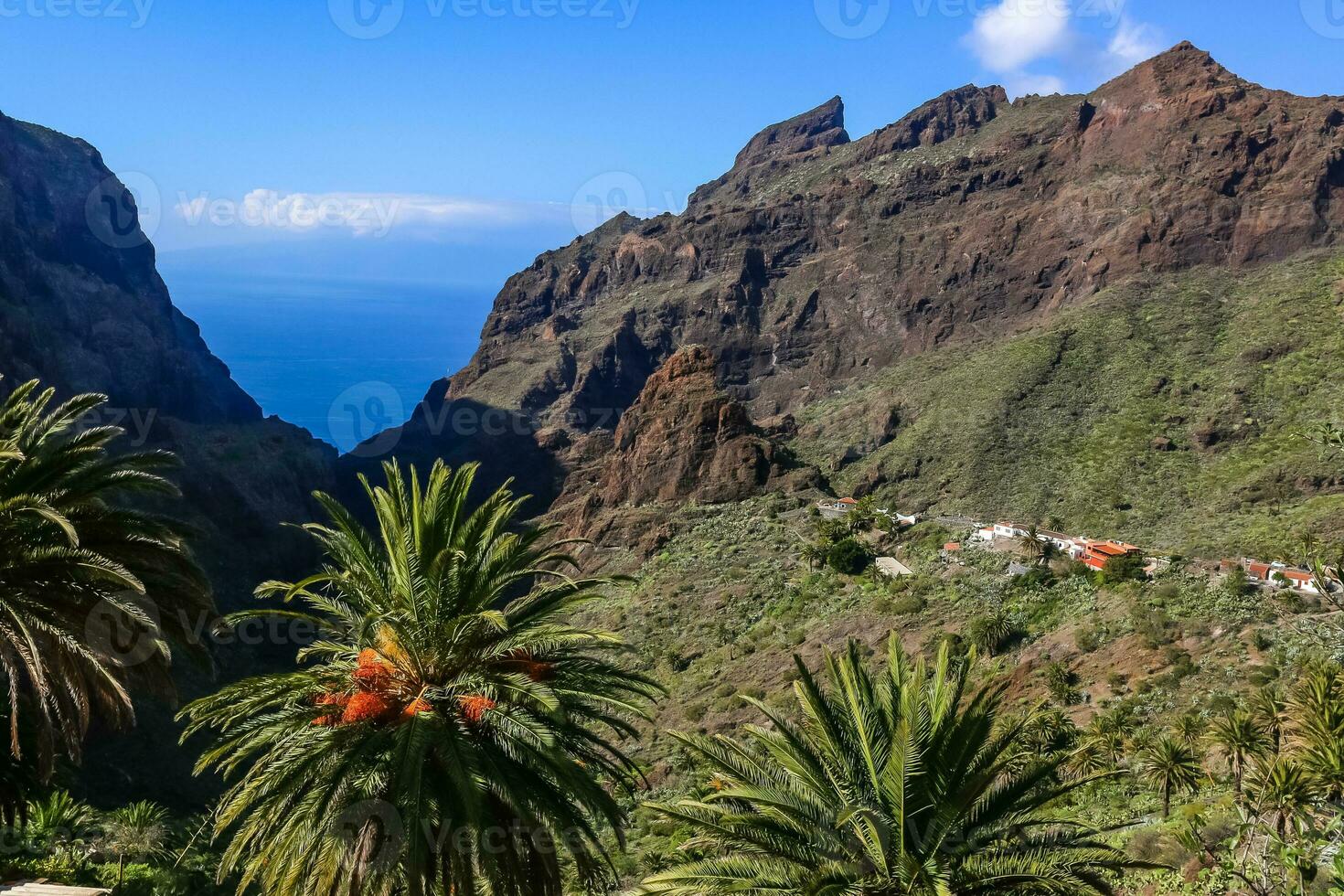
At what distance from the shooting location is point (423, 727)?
34.9 feet

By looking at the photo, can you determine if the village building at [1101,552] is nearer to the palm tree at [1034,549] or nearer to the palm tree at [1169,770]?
the palm tree at [1034,549]

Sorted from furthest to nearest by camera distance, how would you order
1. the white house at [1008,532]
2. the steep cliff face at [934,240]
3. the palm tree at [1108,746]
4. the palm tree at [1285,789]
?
1. the steep cliff face at [934,240]
2. the white house at [1008,532]
3. the palm tree at [1108,746]
4. the palm tree at [1285,789]

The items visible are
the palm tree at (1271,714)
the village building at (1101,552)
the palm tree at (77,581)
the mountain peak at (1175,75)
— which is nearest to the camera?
the palm tree at (77,581)

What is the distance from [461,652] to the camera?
1145 cm

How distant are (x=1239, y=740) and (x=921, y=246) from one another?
12230 cm

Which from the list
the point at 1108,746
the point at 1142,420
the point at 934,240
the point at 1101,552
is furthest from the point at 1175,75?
the point at 1108,746

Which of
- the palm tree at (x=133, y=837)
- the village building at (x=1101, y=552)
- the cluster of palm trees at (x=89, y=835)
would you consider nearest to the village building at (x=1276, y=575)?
the village building at (x=1101, y=552)

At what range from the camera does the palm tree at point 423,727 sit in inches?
413

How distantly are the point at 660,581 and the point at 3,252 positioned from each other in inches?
2714

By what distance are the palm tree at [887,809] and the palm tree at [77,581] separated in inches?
283

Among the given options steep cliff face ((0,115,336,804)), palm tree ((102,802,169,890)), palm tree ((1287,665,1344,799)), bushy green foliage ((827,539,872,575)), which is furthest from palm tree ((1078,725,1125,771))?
steep cliff face ((0,115,336,804))

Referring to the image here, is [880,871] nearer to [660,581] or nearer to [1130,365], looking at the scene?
[660,581]

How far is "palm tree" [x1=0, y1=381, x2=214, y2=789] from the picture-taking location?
40.5 feet

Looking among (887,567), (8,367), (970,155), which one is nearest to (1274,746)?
(887,567)
